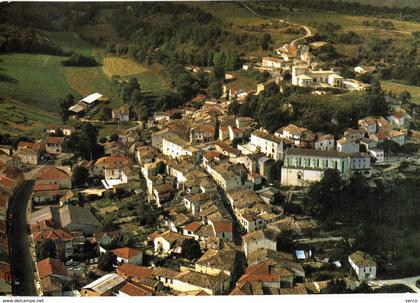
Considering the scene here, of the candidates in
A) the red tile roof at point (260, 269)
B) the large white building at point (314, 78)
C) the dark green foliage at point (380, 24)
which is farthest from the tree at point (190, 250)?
the dark green foliage at point (380, 24)

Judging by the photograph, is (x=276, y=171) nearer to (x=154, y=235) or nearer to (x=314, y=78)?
(x=154, y=235)

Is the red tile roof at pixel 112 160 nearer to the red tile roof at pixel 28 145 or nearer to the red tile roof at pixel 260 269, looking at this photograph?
the red tile roof at pixel 28 145

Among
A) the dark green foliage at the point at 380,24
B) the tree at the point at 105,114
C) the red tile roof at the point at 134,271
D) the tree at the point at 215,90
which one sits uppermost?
the dark green foliage at the point at 380,24

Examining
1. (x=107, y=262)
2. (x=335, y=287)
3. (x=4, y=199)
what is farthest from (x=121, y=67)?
(x=335, y=287)

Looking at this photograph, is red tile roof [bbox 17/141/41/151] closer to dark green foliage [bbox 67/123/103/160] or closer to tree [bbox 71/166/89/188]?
dark green foliage [bbox 67/123/103/160]

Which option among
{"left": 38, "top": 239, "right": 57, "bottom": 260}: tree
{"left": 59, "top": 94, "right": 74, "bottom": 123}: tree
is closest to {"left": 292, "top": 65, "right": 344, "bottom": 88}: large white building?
{"left": 59, "top": 94, "right": 74, "bottom": 123}: tree

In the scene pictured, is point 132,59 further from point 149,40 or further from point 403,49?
point 403,49
